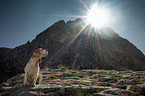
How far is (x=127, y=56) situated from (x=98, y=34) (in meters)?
17.6

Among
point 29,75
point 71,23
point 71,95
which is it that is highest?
point 71,23

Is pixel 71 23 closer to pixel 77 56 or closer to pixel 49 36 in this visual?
pixel 49 36

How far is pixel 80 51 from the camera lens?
3559 centimetres

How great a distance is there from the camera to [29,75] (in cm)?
405

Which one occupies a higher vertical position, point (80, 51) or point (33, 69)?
point (80, 51)

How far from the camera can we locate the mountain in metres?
30.2

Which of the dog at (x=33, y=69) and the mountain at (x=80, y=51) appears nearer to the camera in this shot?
the dog at (x=33, y=69)

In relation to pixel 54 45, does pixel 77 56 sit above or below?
below

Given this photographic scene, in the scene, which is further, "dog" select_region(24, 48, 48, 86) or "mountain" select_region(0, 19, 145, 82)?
"mountain" select_region(0, 19, 145, 82)

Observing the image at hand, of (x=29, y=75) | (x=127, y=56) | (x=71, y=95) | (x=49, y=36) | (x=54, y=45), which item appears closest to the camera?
(x=71, y=95)

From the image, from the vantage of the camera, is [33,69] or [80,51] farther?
[80,51]

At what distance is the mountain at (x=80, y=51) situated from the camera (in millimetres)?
30188

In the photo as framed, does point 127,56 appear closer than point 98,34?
Yes

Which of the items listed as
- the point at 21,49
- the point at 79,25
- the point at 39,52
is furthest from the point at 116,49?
the point at 21,49
